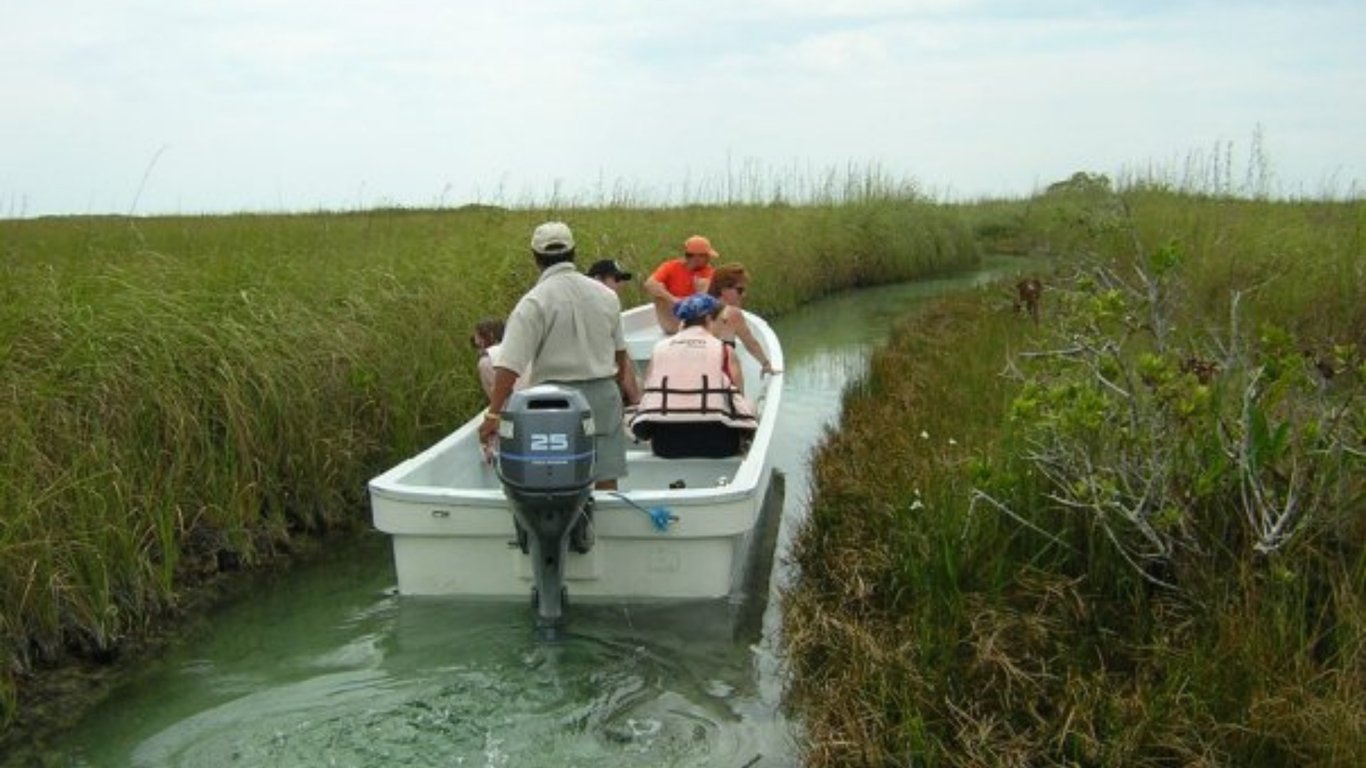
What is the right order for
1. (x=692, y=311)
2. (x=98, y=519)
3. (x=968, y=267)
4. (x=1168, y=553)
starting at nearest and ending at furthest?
1. (x=1168, y=553)
2. (x=98, y=519)
3. (x=692, y=311)
4. (x=968, y=267)

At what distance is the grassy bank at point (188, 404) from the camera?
4.73 m

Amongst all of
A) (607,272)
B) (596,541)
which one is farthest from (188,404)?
(607,272)

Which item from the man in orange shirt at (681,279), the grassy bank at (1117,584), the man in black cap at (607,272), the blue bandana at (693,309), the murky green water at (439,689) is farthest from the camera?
the man in orange shirt at (681,279)

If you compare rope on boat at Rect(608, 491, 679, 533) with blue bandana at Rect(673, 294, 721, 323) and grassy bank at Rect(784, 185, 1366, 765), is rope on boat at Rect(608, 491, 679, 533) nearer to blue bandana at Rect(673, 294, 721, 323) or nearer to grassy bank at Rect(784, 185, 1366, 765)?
grassy bank at Rect(784, 185, 1366, 765)

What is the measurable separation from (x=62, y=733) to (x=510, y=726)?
5.09 ft

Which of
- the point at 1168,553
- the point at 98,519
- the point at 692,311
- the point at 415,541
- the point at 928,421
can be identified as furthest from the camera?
the point at 928,421

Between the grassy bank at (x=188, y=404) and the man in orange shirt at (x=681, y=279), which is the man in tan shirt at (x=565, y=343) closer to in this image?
the grassy bank at (x=188, y=404)

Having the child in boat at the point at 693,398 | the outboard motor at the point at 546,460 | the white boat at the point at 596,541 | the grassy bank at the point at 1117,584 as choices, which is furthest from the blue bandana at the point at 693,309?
the outboard motor at the point at 546,460

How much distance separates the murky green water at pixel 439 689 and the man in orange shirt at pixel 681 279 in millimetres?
3608

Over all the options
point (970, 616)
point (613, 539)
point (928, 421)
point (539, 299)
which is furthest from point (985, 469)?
point (928, 421)

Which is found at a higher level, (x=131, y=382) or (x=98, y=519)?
(x=131, y=382)

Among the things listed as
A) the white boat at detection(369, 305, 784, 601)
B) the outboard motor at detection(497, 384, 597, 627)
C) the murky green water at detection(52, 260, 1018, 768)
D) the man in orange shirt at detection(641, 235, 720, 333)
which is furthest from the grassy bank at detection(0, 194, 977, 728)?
the outboard motor at detection(497, 384, 597, 627)

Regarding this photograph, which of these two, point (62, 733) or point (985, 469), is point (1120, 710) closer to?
point (985, 469)

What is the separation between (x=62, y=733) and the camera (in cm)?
432
